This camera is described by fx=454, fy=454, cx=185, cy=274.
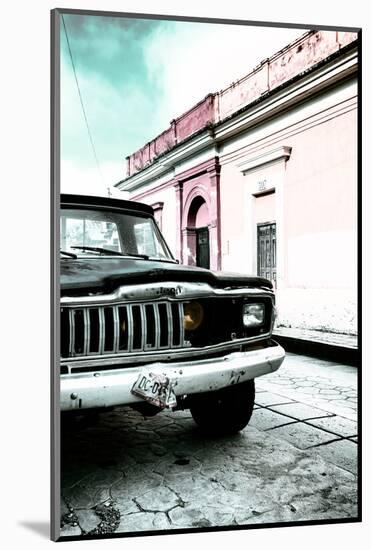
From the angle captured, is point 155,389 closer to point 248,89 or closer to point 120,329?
point 120,329

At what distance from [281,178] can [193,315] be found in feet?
2.87

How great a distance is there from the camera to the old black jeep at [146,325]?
4.83 ft

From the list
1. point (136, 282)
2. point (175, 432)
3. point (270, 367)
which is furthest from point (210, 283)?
point (175, 432)

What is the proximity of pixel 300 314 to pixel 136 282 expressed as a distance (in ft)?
3.12

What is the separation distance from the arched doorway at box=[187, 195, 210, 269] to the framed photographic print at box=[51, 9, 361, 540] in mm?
11

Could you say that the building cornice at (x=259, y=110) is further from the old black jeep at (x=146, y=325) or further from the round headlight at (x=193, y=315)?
the round headlight at (x=193, y=315)

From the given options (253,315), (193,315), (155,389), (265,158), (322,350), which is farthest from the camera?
(265,158)

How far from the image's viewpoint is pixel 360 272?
2023mm

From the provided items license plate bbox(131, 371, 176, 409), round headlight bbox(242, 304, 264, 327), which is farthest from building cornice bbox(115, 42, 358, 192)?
license plate bbox(131, 371, 176, 409)

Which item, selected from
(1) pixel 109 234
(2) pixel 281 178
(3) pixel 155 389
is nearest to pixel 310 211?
(2) pixel 281 178

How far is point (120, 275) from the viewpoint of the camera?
1.54 meters

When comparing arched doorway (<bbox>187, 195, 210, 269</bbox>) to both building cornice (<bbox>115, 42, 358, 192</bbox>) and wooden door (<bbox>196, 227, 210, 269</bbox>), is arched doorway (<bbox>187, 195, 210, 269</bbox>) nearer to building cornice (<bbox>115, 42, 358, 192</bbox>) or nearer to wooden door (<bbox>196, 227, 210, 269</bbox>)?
wooden door (<bbox>196, 227, 210, 269</bbox>)

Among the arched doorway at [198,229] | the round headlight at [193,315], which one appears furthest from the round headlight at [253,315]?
the arched doorway at [198,229]

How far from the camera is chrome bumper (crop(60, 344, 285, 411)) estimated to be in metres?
1.41
